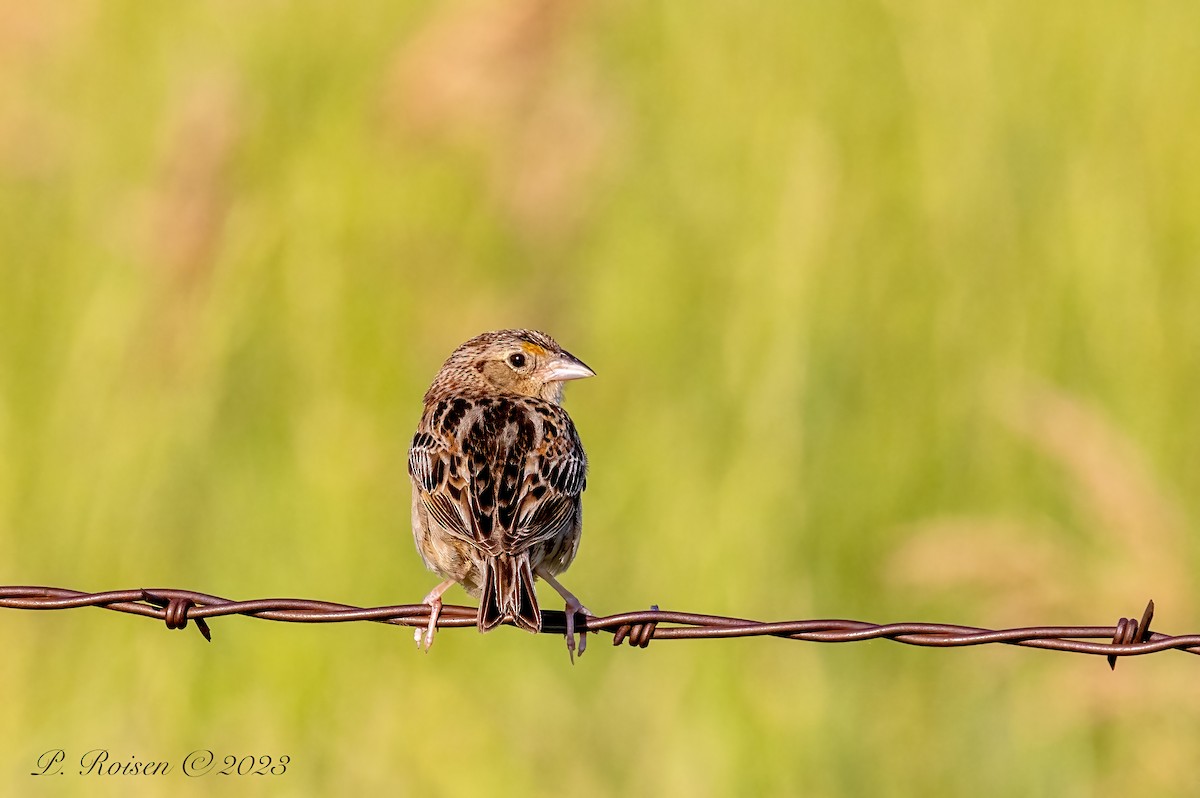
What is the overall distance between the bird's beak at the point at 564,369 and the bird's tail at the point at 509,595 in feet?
4.59

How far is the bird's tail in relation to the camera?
4328 mm

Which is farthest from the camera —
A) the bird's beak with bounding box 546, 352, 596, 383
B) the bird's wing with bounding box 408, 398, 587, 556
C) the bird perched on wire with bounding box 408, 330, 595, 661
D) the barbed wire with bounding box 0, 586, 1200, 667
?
the bird's beak with bounding box 546, 352, 596, 383

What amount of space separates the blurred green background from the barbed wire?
2.04 m

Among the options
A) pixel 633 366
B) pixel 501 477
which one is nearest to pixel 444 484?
pixel 501 477

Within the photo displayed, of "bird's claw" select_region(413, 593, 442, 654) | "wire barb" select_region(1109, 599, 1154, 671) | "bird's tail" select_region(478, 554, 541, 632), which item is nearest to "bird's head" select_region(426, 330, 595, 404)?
"bird's claw" select_region(413, 593, 442, 654)


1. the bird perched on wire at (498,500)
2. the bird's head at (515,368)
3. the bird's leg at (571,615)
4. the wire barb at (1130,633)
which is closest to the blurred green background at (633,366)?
the bird's head at (515,368)

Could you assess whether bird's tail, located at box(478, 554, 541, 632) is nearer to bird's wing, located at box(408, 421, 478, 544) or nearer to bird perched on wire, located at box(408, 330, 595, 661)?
bird perched on wire, located at box(408, 330, 595, 661)

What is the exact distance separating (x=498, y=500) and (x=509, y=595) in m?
0.47

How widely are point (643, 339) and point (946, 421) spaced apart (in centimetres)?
141

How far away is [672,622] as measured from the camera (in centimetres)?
414

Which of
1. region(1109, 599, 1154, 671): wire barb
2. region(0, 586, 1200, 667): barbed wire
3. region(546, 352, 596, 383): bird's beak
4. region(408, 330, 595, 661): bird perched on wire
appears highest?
region(546, 352, 596, 383): bird's beak

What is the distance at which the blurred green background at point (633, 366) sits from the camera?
6496mm

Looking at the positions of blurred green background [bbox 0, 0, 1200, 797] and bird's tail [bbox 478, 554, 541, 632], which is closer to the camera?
bird's tail [bbox 478, 554, 541, 632]

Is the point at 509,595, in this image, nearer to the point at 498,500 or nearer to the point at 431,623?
the point at 431,623
